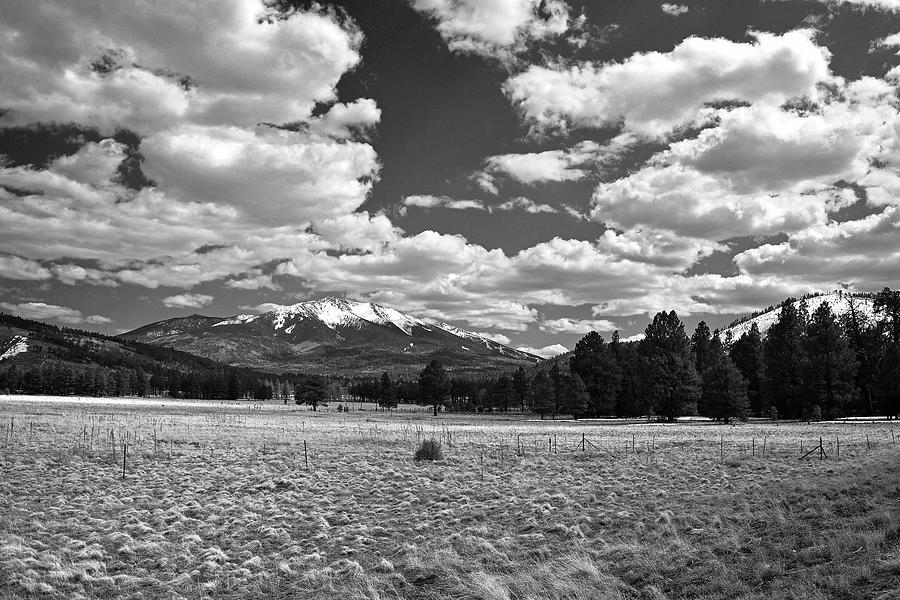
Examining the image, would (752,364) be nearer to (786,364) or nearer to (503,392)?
(786,364)

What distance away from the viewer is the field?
42.3 feet

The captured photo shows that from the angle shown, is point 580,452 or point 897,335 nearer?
point 580,452

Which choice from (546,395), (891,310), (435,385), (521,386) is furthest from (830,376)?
(521,386)

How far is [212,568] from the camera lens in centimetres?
1563

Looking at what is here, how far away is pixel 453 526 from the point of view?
769 inches

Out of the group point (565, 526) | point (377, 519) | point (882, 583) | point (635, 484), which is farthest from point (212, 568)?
point (635, 484)

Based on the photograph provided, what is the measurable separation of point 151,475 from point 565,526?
22.1 m

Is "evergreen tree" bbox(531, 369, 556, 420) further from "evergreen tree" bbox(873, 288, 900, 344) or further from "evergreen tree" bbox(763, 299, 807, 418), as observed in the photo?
"evergreen tree" bbox(873, 288, 900, 344)

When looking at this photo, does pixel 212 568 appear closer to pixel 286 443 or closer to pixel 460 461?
pixel 460 461

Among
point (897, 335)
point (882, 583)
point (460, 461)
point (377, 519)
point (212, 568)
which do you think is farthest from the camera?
point (897, 335)

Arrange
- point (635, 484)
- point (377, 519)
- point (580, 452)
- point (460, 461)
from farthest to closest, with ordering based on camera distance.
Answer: point (580, 452) → point (460, 461) → point (635, 484) → point (377, 519)

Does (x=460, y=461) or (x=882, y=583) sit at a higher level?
(x=882, y=583)

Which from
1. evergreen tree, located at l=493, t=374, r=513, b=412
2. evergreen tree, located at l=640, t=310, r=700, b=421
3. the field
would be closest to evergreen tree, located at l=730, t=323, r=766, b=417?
evergreen tree, located at l=640, t=310, r=700, b=421

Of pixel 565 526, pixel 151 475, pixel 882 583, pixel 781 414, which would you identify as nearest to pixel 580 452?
pixel 565 526
